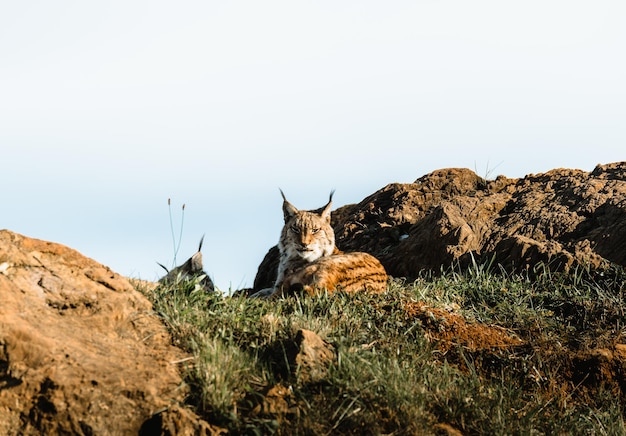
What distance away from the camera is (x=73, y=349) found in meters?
4.96

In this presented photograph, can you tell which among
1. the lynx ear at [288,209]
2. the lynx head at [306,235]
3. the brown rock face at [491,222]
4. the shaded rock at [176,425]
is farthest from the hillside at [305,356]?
the lynx ear at [288,209]

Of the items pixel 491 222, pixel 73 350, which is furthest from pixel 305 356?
pixel 491 222

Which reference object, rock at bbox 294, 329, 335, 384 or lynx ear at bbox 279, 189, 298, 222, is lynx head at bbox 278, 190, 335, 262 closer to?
lynx ear at bbox 279, 189, 298, 222

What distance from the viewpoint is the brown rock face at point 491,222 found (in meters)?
10.3

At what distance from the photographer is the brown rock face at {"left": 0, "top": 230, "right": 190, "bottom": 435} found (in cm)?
470

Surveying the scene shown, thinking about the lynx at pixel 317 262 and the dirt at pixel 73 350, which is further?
the lynx at pixel 317 262

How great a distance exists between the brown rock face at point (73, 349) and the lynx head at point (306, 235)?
4729 mm

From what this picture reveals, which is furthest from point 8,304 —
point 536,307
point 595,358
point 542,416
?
point 536,307

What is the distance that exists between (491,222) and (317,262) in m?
3.82

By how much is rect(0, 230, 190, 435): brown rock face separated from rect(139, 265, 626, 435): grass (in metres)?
0.24

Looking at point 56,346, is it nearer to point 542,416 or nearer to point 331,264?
point 542,416

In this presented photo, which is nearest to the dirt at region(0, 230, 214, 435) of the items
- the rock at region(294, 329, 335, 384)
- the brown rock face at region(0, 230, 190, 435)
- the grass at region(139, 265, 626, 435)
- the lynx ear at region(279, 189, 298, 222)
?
the brown rock face at region(0, 230, 190, 435)

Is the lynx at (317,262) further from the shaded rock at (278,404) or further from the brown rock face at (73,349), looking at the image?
the shaded rock at (278,404)

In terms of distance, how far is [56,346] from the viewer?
491 cm
